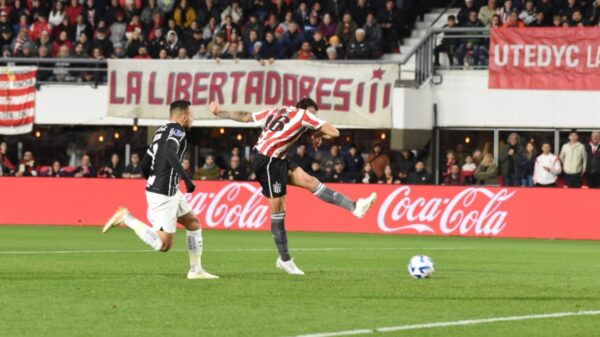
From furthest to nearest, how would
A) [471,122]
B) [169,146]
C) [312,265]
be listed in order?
[471,122] → [312,265] → [169,146]

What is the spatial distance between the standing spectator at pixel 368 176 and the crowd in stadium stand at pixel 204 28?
346 cm

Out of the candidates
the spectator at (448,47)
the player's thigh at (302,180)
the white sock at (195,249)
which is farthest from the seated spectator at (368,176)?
the white sock at (195,249)

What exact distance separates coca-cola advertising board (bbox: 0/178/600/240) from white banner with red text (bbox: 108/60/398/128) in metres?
3.11

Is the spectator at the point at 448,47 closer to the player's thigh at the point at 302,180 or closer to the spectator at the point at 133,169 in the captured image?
the spectator at the point at 133,169

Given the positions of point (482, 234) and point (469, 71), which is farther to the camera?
point (469, 71)

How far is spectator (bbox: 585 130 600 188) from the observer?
29.2m

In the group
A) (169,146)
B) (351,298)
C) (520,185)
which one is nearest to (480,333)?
(351,298)

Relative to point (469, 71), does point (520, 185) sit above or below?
below

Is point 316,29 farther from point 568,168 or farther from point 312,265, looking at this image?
point 312,265

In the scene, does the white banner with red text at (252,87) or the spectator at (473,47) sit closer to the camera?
the white banner with red text at (252,87)

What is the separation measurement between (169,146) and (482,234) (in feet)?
46.1

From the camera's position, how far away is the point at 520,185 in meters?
30.4

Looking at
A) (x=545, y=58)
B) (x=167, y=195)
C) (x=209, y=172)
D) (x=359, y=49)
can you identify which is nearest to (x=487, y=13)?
(x=545, y=58)

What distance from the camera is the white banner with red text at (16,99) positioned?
1326 inches
